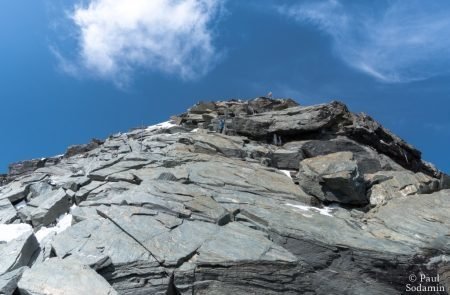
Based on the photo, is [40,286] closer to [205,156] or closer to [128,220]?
[128,220]

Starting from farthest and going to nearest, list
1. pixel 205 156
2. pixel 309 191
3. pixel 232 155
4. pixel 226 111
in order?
1. pixel 226 111
2. pixel 232 155
3. pixel 205 156
4. pixel 309 191

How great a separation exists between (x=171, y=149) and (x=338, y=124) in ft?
49.5

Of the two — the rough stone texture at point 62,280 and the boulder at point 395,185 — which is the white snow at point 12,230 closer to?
the rough stone texture at point 62,280

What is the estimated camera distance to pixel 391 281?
556 inches

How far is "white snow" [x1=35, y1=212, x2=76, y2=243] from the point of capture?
16.1 m

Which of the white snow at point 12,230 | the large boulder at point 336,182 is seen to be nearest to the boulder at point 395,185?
the large boulder at point 336,182

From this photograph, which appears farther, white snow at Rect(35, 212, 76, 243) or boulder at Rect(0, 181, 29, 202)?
boulder at Rect(0, 181, 29, 202)

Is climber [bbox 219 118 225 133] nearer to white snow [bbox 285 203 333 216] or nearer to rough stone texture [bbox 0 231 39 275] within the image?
white snow [bbox 285 203 333 216]

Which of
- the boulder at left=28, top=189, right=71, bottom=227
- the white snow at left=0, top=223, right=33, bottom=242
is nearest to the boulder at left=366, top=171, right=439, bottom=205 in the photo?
the boulder at left=28, top=189, right=71, bottom=227

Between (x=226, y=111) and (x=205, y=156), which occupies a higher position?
(x=226, y=111)

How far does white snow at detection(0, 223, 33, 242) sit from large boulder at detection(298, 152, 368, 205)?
14012 mm

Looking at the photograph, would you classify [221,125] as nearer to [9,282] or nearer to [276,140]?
[276,140]

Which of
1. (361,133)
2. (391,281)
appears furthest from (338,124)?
(391,281)

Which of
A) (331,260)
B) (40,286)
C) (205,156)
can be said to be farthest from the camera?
(205,156)
